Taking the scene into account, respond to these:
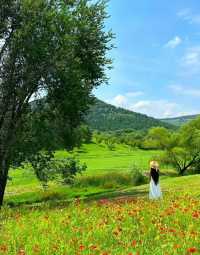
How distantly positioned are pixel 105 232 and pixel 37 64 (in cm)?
1594

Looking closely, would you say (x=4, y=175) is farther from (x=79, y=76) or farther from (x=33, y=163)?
(x=79, y=76)

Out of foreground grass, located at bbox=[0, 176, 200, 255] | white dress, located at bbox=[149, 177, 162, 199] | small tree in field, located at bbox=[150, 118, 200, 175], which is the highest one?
small tree in field, located at bbox=[150, 118, 200, 175]

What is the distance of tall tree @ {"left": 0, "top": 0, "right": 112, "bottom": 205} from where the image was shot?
26109 millimetres

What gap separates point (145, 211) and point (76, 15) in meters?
17.8

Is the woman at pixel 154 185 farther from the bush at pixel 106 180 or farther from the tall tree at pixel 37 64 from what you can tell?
the bush at pixel 106 180

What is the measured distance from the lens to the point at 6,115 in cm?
2838

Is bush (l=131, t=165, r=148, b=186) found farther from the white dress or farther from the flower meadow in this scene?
the flower meadow

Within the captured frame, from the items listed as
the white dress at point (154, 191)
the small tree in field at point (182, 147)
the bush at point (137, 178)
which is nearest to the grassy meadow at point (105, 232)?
the white dress at point (154, 191)

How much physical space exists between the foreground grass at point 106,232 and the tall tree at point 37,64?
11.9 meters

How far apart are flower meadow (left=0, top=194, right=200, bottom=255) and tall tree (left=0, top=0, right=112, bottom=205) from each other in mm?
11851

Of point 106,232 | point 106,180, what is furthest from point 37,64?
point 106,180

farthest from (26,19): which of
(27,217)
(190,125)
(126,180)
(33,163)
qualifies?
(190,125)

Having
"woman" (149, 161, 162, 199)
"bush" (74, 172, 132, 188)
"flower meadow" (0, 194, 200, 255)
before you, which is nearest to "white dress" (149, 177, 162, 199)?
"woman" (149, 161, 162, 199)

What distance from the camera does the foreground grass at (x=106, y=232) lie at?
994 cm
